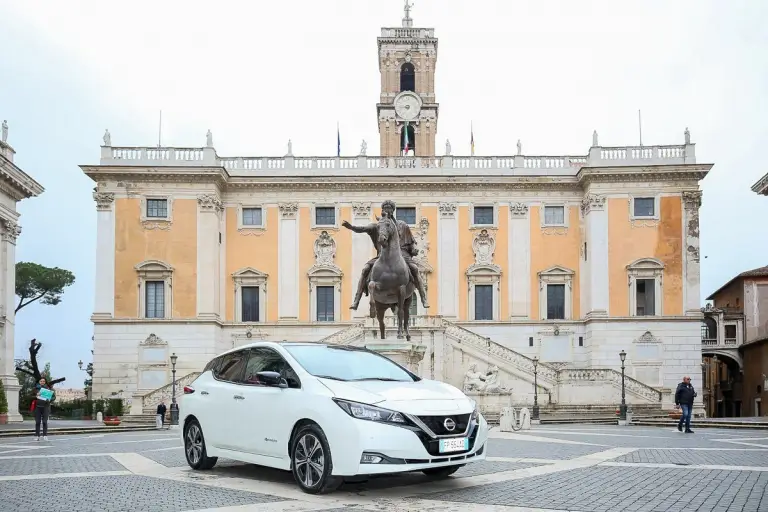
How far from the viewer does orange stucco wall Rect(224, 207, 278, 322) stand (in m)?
50.4

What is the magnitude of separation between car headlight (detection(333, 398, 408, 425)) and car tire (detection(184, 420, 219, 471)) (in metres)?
3.21

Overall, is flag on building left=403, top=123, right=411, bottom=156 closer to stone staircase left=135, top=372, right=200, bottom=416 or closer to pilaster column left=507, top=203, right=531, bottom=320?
pilaster column left=507, top=203, right=531, bottom=320

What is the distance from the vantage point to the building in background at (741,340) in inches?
2370

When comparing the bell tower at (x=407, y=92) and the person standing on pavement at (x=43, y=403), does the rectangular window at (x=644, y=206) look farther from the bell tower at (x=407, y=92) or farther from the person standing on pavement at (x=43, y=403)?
the person standing on pavement at (x=43, y=403)

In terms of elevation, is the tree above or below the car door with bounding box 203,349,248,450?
above

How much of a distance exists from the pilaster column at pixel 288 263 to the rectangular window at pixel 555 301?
14.1 meters

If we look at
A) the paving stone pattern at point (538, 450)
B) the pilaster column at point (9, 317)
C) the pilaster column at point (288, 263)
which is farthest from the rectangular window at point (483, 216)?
the paving stone pattern at point (538, 450)

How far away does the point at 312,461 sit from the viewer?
9789 millimetres

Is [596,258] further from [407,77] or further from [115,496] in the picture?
[115,496]

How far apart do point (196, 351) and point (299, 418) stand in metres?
39.5

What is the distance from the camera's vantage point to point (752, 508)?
347 inches

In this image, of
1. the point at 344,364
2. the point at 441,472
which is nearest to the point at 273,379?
the point at 344,364

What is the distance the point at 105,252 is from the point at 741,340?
147ft

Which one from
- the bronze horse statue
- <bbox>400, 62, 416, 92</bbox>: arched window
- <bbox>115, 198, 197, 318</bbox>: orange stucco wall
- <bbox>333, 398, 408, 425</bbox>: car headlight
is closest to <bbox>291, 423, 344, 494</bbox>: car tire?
<bbox>333, 398, 408, 425</bbox>: car headlight
